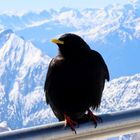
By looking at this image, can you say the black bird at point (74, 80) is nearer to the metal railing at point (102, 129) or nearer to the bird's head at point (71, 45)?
the bird's head at point (71, 45)

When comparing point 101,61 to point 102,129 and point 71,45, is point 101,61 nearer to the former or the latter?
point 71,45

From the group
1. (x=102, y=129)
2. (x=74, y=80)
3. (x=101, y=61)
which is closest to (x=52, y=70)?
(x=74, y=80)

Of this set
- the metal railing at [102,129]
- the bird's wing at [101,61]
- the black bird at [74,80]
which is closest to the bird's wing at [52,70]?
the black bird at [74,80]

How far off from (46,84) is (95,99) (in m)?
0.35

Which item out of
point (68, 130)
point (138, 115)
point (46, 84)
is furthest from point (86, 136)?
point (46, 84)

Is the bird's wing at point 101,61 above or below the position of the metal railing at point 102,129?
below

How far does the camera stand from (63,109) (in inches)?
147

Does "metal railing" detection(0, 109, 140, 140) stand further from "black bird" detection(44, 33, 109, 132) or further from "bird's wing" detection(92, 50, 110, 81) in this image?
"bird's wing" detection(92, 50, 110, 81)

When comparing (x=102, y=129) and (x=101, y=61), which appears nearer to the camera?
(x=102, y=129)

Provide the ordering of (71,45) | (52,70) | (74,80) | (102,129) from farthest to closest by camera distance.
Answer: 1. (71,45)
2. (52,70)
3. (74,80)
4. (102,129)

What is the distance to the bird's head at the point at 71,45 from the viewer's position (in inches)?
152

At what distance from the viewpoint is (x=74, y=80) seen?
3684 mm

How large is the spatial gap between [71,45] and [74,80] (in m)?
0.35

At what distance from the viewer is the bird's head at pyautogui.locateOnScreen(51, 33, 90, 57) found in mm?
3852
